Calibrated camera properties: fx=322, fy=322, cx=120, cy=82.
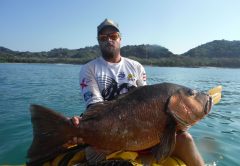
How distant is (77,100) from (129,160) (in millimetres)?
12109

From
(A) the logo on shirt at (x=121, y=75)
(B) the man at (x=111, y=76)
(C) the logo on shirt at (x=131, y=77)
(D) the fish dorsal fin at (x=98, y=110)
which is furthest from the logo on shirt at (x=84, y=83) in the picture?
(D) the fish dorsal fin at (x=98, y=110)

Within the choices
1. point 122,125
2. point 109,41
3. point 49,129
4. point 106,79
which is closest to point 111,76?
point 106,79

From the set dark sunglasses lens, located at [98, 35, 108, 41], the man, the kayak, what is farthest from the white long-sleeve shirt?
the kayak

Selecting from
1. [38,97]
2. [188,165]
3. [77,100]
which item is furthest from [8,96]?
[188,165]

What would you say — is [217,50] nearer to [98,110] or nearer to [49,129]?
[98,110]

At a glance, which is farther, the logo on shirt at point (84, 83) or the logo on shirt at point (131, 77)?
the logo on shirt at point (131, 77)

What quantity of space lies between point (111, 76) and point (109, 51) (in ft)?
1.31

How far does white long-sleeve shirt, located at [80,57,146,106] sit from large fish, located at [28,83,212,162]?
3.85 feet

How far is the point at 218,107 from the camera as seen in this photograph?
15.1 metres

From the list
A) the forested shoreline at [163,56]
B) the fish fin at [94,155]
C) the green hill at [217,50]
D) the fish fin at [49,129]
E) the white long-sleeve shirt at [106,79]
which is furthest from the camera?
the green hill at [217,50]

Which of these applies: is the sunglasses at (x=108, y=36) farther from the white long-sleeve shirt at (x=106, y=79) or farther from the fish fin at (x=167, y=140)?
the fish fin at (x=167, y=140)

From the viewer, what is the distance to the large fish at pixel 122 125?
3344 mm

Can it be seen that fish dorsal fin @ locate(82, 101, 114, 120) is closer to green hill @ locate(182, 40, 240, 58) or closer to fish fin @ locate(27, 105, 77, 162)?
fish fin @ locate(27, 105, 77, 162)

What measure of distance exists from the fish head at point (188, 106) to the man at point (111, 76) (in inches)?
42.6
